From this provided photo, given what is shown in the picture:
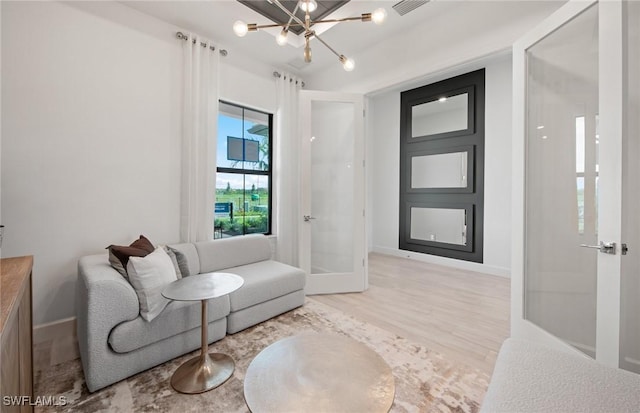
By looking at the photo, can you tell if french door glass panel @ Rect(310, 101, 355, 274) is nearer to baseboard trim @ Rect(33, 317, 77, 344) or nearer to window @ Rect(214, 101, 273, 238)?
window @ Rect(214, 101, 273, 238)

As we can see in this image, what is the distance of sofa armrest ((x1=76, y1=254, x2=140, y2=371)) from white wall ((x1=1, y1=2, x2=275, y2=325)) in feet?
3.00

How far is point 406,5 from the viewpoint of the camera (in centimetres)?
279

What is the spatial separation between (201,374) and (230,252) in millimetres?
1353

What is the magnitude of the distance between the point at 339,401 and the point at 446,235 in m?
4.26

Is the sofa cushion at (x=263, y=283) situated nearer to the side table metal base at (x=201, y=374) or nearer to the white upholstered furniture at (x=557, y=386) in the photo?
the side table metal base at (x=201, y=374)

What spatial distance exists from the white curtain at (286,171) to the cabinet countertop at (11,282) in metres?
2.70

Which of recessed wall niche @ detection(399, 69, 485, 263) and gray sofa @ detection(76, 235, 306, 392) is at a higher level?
recessed wall niche @ detection(399, 69, 485, 263)

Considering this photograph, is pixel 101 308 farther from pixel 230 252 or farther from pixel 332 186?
pixel 332 186

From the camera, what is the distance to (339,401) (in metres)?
0.99

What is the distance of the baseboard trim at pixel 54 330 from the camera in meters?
2.25

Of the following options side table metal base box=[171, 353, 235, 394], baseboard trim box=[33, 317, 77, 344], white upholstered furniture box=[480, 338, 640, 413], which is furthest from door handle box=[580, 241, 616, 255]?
baseboard trim box=[33, 317, 77, 344]

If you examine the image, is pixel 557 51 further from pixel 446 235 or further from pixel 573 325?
pixel 446 235

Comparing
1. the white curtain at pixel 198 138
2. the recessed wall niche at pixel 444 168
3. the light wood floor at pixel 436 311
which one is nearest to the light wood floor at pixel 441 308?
the light wood floor at pixel 436 311

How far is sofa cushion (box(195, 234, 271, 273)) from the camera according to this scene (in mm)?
2770
